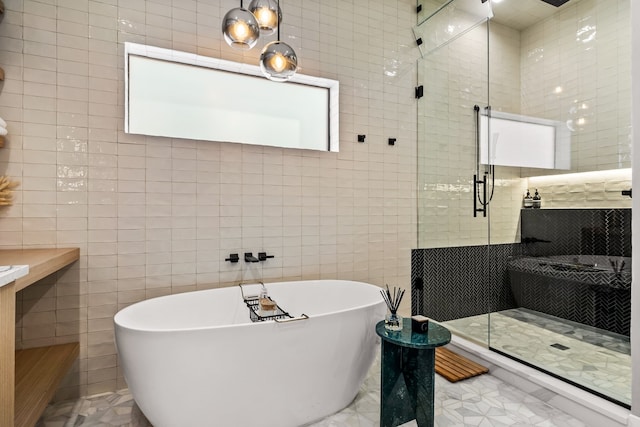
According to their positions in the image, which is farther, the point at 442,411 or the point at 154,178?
the point at 154,178

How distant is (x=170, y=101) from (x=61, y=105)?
2.31 ft

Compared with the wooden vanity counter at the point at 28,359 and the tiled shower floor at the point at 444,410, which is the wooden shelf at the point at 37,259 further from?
the tiled shower floor at the point at 444,410

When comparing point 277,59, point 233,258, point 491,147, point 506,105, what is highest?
point 506,105

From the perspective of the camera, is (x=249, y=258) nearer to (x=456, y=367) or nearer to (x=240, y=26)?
(x=240, y=26)

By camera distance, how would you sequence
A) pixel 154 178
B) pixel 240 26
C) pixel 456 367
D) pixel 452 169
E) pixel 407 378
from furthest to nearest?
1. pixel 452 169
2. pixel 456 367
3. pixel 154 178
4. pixel 407 378
5. pixel 240 26

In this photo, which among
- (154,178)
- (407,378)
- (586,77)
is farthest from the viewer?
(586,77)

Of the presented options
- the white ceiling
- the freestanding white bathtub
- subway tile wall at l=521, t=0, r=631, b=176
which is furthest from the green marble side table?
the white ceiling

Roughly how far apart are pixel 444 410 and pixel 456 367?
22.2 inches

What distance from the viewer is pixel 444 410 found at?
2025 mm

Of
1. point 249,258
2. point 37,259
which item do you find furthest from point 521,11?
point 37,259

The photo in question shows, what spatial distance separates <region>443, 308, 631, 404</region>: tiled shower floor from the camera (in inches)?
82.2

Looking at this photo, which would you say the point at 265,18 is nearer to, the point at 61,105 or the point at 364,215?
the point at 61,105

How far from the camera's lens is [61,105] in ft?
7.00

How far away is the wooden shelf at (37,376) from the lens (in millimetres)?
1476
